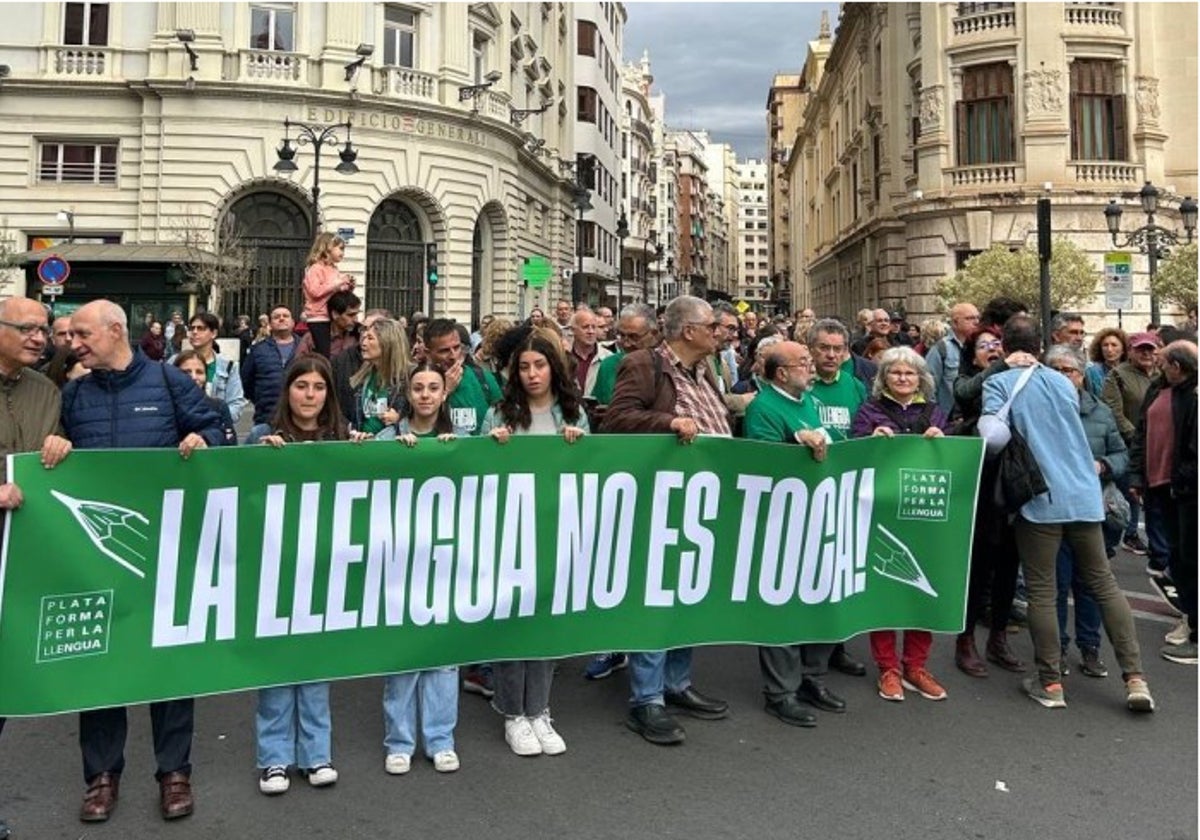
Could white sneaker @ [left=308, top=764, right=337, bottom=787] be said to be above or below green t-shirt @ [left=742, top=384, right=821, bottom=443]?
below

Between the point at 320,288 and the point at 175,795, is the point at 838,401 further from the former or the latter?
the point at 175,795

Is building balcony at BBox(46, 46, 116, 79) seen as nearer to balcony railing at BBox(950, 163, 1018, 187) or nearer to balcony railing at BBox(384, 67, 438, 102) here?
balcony railing at BBox(384, 67, 438, 102)

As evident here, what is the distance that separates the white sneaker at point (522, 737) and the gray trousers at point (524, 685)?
4 centimetres

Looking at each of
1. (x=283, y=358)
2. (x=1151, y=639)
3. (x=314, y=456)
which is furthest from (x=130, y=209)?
(x=1151, y=639)

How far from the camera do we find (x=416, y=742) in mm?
4496

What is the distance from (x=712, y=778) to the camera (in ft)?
13.5

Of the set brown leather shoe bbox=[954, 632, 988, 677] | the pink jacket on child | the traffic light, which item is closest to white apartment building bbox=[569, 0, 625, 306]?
the traffic light

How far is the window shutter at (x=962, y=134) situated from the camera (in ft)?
102

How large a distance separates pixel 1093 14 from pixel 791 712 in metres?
33.2

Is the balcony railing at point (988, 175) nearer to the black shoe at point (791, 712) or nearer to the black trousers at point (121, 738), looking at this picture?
the black shoe at point (791, 712)

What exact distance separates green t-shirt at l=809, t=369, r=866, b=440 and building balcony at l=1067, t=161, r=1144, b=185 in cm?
2865

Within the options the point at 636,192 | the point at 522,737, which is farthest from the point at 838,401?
the point at 636,192

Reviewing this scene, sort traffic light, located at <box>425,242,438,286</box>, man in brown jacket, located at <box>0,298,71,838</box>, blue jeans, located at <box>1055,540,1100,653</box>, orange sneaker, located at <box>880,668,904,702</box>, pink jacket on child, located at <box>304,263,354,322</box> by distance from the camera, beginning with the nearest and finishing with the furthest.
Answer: man in brown jacket, located at <box>0,298,71,838</box> → orange sneaker, located at <box>880,668,904,702</box> → blue jeans, located at <box>1055,540,1100,653</box> → pink jacket on child, located at <box>304,263,354,322</box> → traffic light, located at <box>425,242,438,286</box>

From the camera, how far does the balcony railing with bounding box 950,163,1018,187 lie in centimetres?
3005
